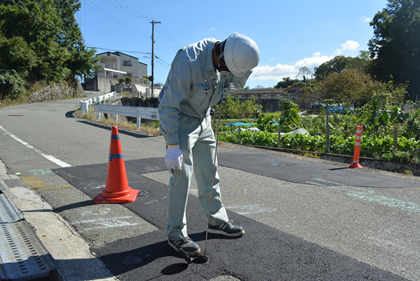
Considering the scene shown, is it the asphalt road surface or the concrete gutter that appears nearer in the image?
the asphalt road surface

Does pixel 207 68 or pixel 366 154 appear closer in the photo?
pixel 207 68

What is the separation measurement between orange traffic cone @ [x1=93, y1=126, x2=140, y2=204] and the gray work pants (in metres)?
1.51

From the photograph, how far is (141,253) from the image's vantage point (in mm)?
2766

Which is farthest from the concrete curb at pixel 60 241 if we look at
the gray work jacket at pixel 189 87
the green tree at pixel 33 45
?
the green tree at pixel 33 45

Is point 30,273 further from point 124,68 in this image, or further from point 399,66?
point 124,68

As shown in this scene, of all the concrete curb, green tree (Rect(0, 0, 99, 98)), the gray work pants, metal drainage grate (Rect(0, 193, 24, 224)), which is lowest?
the concrete curb

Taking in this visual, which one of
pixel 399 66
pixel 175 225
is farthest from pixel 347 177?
pixel 399 66

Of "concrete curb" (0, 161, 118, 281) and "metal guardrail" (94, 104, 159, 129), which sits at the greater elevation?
"metal guardrail" (94, 104, 159, 129)

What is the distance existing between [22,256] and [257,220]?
7.93 ft

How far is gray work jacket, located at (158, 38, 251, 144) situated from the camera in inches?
104

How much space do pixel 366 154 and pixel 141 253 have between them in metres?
7.63

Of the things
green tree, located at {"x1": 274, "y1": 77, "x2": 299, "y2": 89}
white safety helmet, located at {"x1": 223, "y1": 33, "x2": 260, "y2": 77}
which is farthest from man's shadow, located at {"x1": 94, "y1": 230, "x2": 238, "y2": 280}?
green tree, located at {"x1": 274, "y1": 77, "x2": 299, "y2": 89}

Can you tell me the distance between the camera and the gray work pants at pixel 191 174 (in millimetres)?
2801

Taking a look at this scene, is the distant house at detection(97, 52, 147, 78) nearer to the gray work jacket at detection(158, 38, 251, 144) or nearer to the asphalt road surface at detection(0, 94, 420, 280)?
the asphalt road surface at detection(0, 94, 420, 280)
